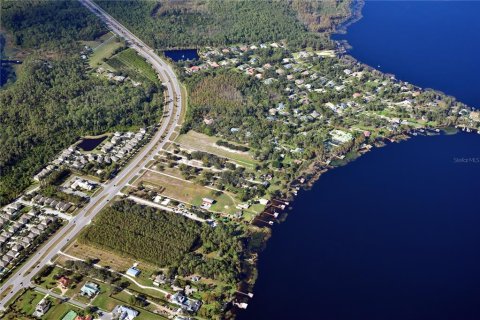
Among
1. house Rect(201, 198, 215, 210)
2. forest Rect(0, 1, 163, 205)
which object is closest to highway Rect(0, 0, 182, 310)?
forest Rect(0, 1, 163, 205)

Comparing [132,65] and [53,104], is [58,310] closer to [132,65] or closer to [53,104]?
[53,104]

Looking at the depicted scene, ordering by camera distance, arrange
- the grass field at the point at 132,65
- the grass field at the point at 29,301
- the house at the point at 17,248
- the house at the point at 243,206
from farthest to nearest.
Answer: the grass field at the point at 132,65 < the house at the point at 243,206 < the house at the point at 17,248 < the grass field at the point at 29,301

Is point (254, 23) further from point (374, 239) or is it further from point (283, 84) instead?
point (374, 239)

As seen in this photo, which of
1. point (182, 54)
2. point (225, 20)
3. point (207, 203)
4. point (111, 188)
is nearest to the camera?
point (207, 203)

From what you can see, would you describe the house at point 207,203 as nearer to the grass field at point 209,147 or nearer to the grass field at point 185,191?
the grass field at point 185,191

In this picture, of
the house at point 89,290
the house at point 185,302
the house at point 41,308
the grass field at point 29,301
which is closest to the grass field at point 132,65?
the house at point 89,290

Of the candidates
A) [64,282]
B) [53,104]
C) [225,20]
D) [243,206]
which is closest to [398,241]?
[243,206]
